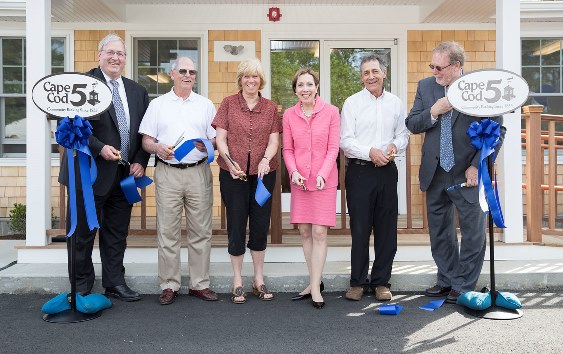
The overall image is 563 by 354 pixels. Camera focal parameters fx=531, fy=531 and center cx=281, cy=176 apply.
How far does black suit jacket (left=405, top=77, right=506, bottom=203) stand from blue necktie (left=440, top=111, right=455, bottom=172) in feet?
0.07

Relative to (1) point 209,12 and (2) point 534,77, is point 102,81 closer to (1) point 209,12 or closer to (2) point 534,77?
(1) point 209,12

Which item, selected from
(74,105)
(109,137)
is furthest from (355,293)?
(74,105)

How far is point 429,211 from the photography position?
3604 millimetres

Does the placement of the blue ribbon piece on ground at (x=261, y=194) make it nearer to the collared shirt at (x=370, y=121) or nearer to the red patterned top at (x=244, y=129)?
the red patterned top at (x=244, y=129)

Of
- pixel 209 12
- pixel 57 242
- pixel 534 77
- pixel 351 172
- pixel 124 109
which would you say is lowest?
pixel 57 242

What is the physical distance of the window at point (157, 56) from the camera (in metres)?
6.52

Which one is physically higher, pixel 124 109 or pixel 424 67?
pixel 424 67

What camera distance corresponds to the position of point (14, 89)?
21.6 feet

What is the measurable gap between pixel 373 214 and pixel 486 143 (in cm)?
86

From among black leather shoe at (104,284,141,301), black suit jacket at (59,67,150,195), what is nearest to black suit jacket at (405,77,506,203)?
black suit jacket at (59,67,150,195)

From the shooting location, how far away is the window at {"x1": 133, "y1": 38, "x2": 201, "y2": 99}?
652 centimetres

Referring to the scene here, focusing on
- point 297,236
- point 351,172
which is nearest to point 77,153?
point 351,172

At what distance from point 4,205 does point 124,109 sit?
3846 millimetres

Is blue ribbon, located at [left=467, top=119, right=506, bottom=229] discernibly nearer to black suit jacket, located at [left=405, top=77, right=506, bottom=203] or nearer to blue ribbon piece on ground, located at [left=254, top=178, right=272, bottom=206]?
black suit jacket, located at [left=405, top=77, right=506, bottom=203]
